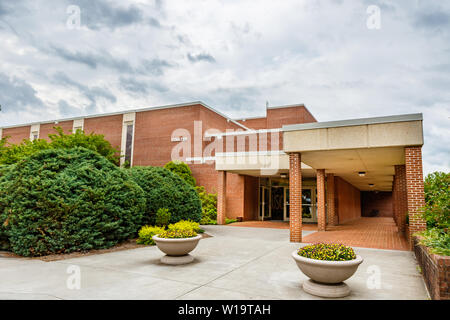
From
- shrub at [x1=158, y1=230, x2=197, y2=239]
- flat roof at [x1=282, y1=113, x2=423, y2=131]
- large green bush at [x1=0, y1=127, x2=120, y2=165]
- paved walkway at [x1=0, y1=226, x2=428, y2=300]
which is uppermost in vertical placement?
large green bush at [x1=0, y1=127, x2=120, y2=165]

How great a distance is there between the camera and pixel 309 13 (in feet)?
29.9

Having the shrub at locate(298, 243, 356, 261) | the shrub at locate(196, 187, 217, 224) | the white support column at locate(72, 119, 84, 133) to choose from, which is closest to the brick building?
the white support column at locate(72, 119, 84, 133)

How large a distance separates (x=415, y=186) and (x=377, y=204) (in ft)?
105

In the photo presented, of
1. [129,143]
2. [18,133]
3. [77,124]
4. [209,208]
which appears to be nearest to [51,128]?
[77,124]

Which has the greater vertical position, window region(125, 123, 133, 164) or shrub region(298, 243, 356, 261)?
window region(125, 123, 133, 164)

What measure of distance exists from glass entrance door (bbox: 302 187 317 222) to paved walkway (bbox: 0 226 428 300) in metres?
12.9

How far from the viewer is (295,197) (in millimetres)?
10609

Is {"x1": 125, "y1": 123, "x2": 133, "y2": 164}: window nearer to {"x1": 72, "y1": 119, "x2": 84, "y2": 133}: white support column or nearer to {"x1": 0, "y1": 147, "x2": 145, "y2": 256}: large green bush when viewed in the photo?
{"x1": 72, "y1": 119, "x2": 84, "y2": 133}: white support column

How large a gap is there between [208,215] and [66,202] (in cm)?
1264

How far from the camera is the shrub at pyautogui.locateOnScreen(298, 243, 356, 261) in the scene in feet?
15.6

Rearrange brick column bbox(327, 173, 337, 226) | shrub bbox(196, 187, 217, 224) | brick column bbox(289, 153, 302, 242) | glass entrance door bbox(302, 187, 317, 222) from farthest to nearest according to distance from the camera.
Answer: glass entrance door bbox(302, 187, 317, 222) → shrub bbox(196, 187, 217, 224) → brick column bbox(327, 173, 337, 226) → brick column bbox(289, 153, 302, 242)

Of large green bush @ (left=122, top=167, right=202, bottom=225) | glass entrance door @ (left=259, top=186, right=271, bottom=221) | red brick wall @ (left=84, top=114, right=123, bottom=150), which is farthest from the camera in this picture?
red brick wall @ (left=84, top=114, right=123, bottom=150)

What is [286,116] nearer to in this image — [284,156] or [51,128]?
[284,156]

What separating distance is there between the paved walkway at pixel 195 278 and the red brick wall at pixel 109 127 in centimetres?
2519
